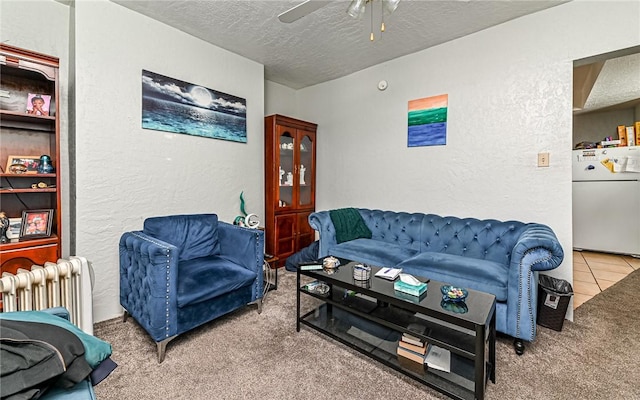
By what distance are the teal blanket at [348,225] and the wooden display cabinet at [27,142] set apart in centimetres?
235

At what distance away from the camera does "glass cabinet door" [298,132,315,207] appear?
157 inches

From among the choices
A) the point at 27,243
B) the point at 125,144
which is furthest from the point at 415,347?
the point at 125,144

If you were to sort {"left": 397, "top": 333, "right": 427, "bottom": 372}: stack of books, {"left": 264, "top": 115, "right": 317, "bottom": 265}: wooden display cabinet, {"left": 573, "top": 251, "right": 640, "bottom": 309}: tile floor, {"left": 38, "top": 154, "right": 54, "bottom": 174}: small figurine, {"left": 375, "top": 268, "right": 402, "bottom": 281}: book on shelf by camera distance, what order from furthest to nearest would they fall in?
{"left": 264, "top": 115, "right": 317, "bottom": 265}: wooden display cabinet, {"left": 573, "top": 251, "right": 640, "bottom": 309}: tile floor, {"left": 38, "top": 154, "right": 54, "bottom": 174}: small figurine, {"left": 375, "top": 268, "right": 402, "bottom": 281}: book on shelf, {"left": 397, "top": 333, "right": 427, "bottom": 372}: stack of books

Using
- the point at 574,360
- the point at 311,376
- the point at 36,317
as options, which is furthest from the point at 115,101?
the point at 574,360

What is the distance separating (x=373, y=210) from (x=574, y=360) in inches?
84.0

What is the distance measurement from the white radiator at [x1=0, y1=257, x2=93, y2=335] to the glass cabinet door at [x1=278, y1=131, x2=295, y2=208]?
6.94 ft

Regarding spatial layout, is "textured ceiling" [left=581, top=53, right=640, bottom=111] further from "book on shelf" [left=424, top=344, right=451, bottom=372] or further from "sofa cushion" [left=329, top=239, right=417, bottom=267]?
"book on shelf" [left=424, top=344, right=451, bottom=372]

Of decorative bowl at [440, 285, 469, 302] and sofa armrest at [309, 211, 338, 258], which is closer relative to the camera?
decorative bowl at [440, 285, 469, 302]

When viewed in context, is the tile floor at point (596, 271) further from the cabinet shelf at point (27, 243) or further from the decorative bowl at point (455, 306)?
the cabinet shelf at point (27, 243)

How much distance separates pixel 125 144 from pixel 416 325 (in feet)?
8.85

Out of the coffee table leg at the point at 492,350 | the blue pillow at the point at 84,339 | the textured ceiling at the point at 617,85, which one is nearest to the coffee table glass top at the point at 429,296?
the coffee table leg at the point at 492,350

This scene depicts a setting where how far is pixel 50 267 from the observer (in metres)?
1.86

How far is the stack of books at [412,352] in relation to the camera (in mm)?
1657

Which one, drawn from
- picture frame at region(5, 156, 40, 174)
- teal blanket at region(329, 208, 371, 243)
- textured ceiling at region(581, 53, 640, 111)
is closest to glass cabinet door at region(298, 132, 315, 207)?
teal blanket at region(329, 208, 371, 243)
